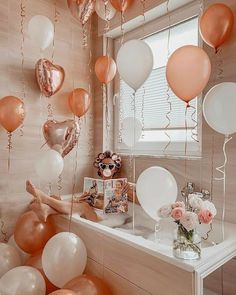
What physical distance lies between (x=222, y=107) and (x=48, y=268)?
131 cm

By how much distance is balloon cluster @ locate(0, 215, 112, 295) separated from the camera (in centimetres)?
142

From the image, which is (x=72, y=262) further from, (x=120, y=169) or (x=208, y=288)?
(x=120, y=169)

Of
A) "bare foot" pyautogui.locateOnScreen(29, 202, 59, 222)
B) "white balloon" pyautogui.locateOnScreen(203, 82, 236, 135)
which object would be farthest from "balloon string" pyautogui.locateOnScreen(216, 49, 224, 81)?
"bare foot" pyautogui.locateOnScreen(29, 202, 59, 222)

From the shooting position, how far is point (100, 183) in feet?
6.41

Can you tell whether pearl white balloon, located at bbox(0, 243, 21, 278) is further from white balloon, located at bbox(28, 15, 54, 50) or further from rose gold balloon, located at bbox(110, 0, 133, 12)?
rose gold balloon, located at bbox(110, 0, 133, 12)

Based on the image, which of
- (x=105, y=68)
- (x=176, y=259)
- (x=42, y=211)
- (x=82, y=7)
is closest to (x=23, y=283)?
(x=42, y=211)

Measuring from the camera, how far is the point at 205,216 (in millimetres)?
1145

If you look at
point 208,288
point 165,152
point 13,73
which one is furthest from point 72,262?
point 13,73

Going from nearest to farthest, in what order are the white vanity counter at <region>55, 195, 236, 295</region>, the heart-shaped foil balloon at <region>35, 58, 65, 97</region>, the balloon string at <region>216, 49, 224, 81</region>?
1. the white vanity counter at <region>55, 195, 236, 295</region>
2. the balloon string at <region>216, 49, 224, 81</region>
3. the heart-shaped foil balloon at <region>35, 58, 65, 97</region>

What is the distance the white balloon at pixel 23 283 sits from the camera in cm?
144

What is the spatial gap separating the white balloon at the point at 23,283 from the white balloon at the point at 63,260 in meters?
0.06

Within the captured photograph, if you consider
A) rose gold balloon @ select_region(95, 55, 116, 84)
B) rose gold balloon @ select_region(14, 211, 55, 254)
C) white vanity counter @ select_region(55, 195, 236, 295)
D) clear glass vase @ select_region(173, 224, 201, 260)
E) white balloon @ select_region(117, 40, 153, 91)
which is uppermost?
rose gold balloon @ select_region(95, 55, 116, 84)

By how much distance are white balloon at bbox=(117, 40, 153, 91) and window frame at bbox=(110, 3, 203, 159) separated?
19.7 inches

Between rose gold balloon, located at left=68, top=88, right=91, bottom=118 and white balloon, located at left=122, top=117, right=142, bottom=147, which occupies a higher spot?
rose gold balloon, located at left=68, top=88, right=91, bottom=118
